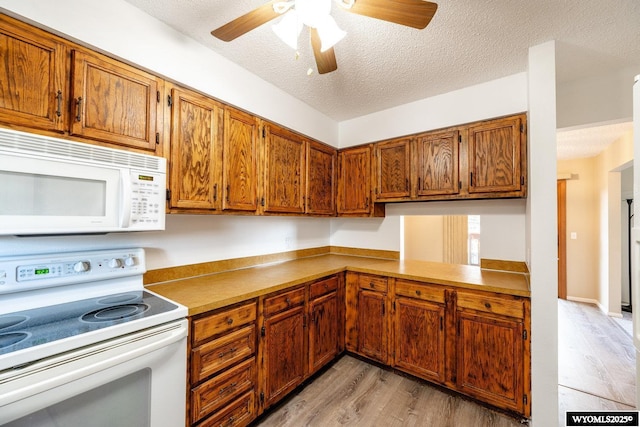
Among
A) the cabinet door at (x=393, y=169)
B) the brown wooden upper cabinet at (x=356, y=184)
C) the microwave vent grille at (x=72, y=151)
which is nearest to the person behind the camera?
the microwave vent grille at (x=72, y=151)

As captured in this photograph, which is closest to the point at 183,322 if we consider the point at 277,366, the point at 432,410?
the point at 277,366

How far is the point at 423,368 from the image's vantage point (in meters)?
2.17

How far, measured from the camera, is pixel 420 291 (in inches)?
86.3

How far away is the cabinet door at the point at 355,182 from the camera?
2895mm

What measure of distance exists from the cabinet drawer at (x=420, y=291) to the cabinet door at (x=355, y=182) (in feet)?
2.94

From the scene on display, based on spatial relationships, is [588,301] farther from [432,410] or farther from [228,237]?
[228,237]

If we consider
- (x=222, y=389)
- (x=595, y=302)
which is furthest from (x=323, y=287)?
(x=595, y=302)

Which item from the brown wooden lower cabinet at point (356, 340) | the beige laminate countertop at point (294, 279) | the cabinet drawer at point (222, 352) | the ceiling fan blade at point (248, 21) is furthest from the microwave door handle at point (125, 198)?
the ceiling fan blade at point (248, 21)

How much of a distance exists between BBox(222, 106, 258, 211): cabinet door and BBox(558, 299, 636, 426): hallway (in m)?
2.73

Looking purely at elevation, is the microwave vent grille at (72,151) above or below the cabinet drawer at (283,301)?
above

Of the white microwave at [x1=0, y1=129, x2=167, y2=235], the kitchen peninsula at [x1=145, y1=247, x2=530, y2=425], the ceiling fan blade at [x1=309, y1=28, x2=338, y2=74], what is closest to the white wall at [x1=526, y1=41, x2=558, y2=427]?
the kitchen peninsula at [x1=145, y1=247, x2=530, y2=425]

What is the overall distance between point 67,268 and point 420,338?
2416 mm

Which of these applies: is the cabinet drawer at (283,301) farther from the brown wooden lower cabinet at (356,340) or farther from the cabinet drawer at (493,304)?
the cabinet drawer at (493,304)

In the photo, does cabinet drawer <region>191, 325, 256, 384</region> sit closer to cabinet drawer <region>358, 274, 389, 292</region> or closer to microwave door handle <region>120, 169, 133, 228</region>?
microwave door handle <region>120, 169, 133, 228</region>
